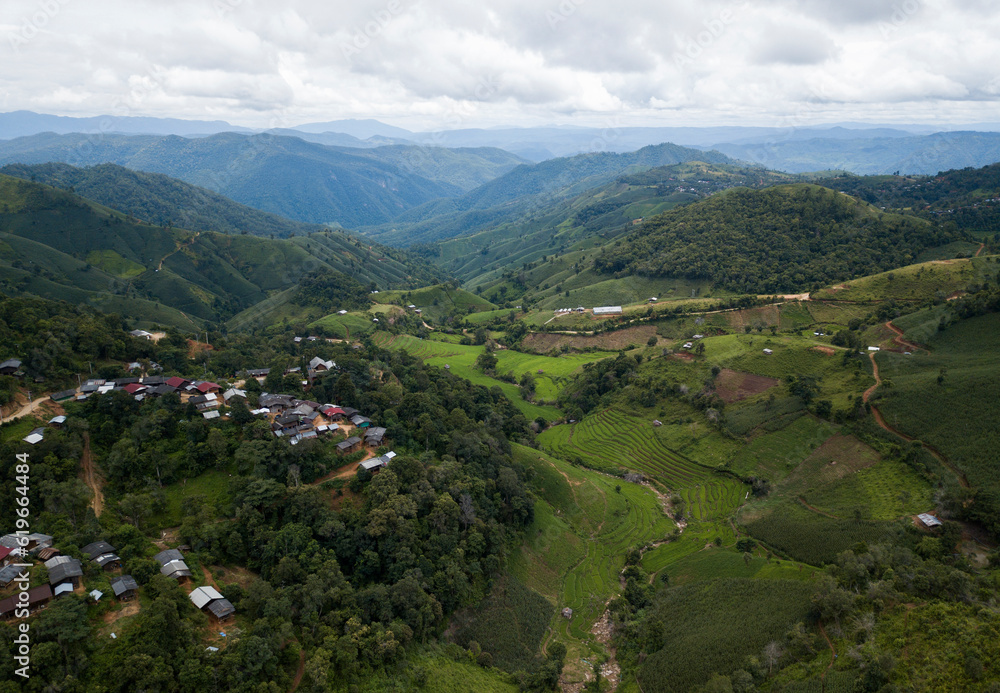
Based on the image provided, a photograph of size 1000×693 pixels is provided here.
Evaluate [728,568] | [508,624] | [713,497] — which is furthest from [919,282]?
[508,624]

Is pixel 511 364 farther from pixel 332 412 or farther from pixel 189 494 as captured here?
pixel 189 494

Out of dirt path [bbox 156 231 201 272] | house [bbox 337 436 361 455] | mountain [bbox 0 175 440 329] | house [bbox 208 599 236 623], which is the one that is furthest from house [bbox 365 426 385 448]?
dirt path [bbox 156 231 201 272]

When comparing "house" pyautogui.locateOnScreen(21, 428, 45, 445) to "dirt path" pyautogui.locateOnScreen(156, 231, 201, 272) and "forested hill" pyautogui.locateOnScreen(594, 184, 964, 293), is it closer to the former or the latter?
"forested hill" pyautogui.locateOnScreen(594, 184, 964, 293)

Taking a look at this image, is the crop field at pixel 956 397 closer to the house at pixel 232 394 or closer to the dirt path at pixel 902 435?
the dirt path at pixel 902 435

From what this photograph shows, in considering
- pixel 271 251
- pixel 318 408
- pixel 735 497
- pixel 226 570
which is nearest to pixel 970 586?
pixel 735 497

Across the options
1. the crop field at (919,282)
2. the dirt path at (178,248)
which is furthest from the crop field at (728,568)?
the dirt path at (178,248)

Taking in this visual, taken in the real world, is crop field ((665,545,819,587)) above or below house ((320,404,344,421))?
below
